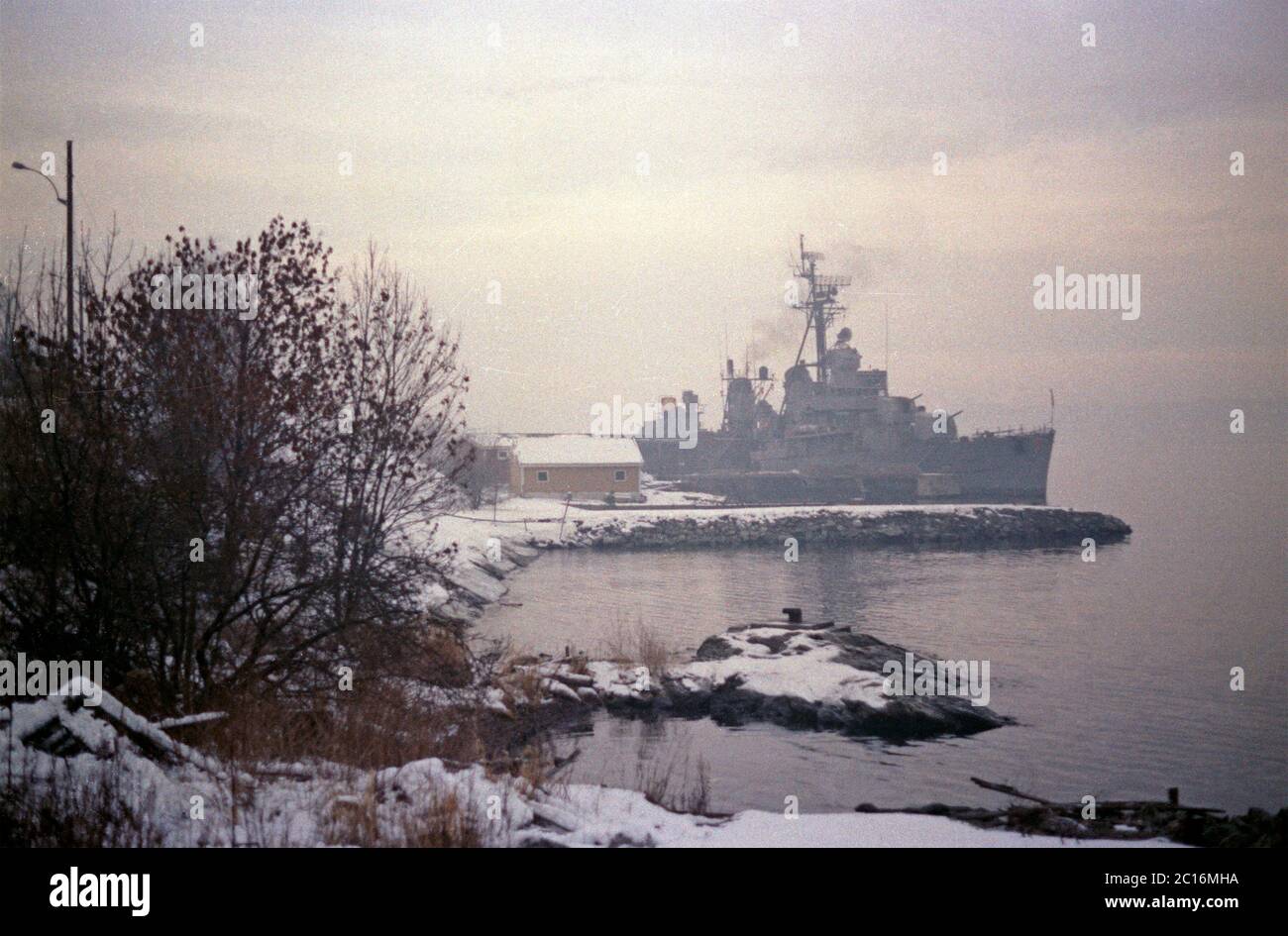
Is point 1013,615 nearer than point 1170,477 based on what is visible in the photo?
Yes

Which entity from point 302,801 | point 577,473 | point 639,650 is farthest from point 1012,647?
point 577,473

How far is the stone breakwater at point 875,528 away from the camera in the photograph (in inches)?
2040

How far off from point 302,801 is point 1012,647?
66.7 feet

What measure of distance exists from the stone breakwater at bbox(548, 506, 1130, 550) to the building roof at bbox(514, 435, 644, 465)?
1111cm

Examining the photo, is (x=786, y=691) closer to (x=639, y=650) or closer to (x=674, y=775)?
(x=674, y=775)

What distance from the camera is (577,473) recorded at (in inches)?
2534

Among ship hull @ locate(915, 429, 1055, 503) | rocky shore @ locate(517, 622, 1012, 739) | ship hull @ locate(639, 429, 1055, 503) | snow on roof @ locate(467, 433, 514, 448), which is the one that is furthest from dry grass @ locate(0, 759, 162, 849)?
ship hull @ locate(915, 429, 1055, 503)

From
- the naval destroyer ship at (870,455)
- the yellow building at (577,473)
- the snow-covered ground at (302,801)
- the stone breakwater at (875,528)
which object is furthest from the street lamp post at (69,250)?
the naval destroyer ship at (870,455)

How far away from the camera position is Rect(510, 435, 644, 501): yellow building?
6406 cm

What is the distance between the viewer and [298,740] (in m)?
9.29

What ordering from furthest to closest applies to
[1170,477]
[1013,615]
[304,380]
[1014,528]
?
[1170,477], [1014,528], [1013,615], [304,380]

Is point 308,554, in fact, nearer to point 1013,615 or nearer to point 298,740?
point 298,740
